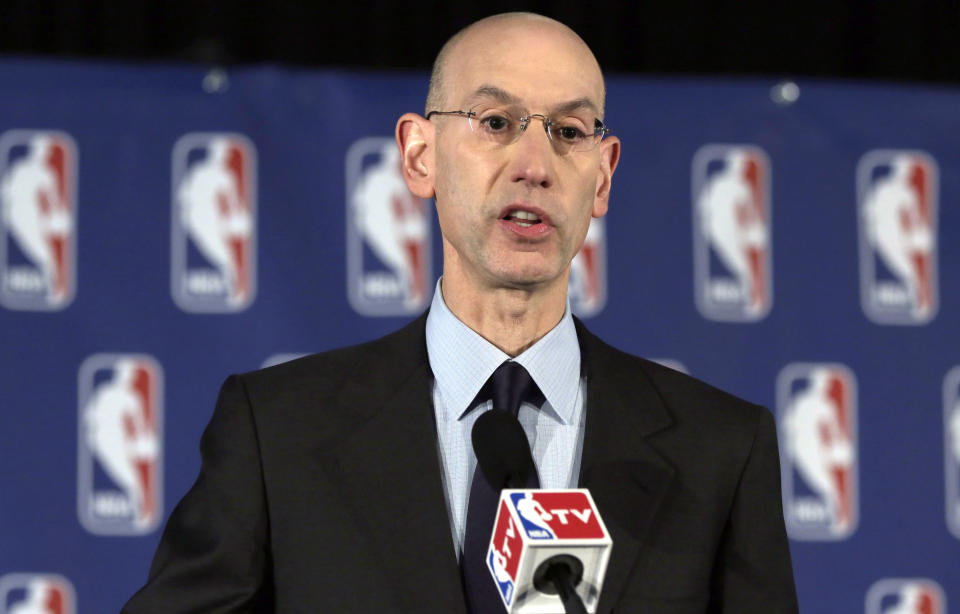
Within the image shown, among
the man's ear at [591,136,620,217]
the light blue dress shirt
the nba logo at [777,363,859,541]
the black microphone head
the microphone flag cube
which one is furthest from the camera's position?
the nba logo at [777,363,859,541]

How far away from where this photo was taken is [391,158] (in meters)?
2.87

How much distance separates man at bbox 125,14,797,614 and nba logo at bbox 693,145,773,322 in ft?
4.18

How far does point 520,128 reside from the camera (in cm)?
158

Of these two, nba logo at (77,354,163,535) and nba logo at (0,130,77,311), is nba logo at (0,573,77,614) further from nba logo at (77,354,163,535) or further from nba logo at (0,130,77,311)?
nba logo at (0,130,77,311)

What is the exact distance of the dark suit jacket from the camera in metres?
1.41

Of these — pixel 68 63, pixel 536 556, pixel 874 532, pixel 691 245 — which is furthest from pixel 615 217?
pixel 536 556

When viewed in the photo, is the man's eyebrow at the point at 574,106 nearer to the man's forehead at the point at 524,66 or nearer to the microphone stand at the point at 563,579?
the man's forehead at the point at 524,66

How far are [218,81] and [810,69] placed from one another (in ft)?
4.99

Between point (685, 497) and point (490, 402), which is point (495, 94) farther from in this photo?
point (685, 497)

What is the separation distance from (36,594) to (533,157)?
168 centimetres

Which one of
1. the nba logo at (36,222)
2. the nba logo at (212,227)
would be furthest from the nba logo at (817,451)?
the nba logo at (36,222)

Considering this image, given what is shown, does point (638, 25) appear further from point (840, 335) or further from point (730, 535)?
point (730, 535)

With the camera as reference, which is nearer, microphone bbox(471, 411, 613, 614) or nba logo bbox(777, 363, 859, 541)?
microphone bbox(471, 411, 613, 614)

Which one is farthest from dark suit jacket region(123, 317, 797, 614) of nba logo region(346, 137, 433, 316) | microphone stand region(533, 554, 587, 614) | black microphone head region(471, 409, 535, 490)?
nba logo region(346, 137, 433, 316)
